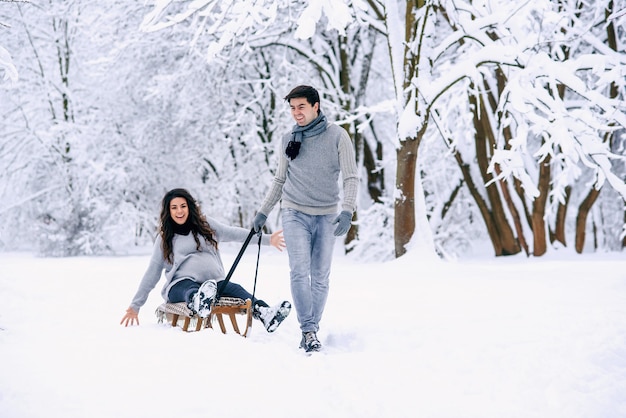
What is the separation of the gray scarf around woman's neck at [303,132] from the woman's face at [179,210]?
3.40 ft

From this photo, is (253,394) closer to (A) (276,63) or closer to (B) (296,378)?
(B) (296,378)

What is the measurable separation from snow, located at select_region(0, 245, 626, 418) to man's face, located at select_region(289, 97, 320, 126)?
5.26 feet

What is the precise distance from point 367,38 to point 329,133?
11.2 meters

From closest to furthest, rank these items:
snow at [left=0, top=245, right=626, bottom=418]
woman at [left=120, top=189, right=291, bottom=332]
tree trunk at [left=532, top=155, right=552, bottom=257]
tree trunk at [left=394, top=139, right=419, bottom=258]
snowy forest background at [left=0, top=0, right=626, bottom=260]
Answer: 1. snow at [left=0, top=245, right=626, bottom=418]
2. woman at [left=120, top=189, right=291, bottom=332]
3. snowy forest background at [left=0, top=0, right=626, bottom=260]
4. tree trunk at [left=394, top=139, right=419, bottom=258]
5. tree trunk at [left=532, top=155, right=552, bottom=257]

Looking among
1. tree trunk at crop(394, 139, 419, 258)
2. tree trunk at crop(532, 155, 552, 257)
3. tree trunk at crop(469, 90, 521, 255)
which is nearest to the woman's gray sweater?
tree trunk at crop(394, 139, 419, 258)

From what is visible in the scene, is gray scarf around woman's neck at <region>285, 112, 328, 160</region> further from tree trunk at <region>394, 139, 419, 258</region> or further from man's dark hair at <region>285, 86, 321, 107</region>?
tree trunk at <region>394, 139, 419, 258</region>

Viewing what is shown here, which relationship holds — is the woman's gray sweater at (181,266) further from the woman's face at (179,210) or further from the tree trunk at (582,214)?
the tree trunk at (582,214)

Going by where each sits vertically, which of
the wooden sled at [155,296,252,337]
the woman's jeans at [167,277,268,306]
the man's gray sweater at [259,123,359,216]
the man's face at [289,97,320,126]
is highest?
the man's face at [289,97,320,126]

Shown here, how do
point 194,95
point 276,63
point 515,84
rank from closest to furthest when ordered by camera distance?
point 515,84
point 194,95
point 276,63

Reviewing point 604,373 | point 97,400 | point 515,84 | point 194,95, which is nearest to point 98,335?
point 97,400

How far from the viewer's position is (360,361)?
3.95 meters

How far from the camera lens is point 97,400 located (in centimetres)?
294

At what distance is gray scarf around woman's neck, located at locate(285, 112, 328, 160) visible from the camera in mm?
4441

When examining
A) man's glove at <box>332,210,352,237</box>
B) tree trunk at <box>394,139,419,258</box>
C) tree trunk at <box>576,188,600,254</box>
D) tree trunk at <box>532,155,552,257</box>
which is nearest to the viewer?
man's glove at <box>332,210,352,237</box>
